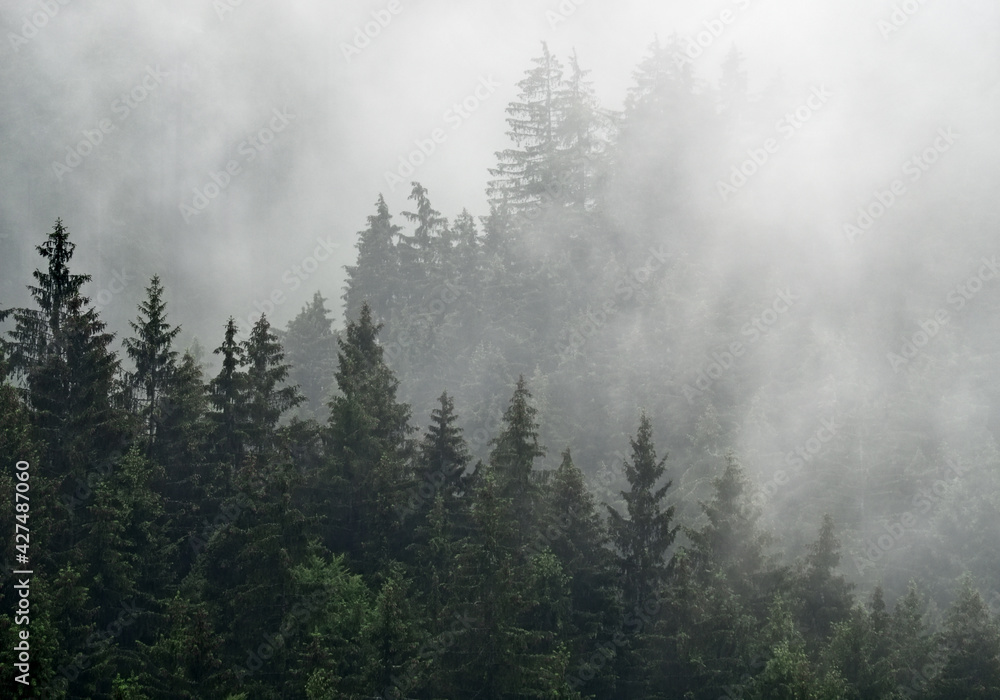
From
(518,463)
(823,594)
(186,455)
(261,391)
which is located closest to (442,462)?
(518,463)

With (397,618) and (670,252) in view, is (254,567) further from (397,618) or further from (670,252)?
(670,252)

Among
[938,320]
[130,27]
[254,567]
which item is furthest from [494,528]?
[130,27]

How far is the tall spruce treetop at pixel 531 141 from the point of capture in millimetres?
74125

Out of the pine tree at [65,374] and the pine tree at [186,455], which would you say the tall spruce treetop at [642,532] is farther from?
the pine tree at [65,374]

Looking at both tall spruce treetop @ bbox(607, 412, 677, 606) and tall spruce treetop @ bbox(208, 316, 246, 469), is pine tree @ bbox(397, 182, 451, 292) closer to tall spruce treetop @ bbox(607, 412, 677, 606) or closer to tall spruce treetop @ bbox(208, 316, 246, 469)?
tall spruce treetop @ bbox(208, 316, 246, 469)

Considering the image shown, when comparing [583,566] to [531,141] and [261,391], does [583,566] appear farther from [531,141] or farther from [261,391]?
[531,141]
